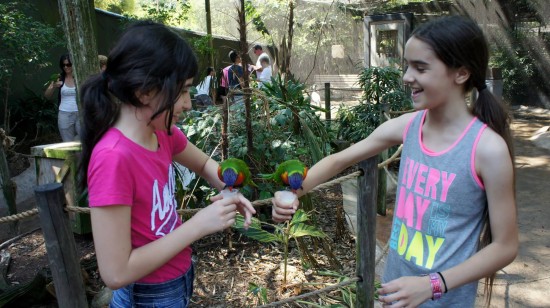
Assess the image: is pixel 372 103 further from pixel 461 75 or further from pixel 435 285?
pixel 435 285

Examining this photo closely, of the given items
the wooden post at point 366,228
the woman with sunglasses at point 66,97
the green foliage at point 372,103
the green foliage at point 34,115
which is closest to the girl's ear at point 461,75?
the wooden post at point 366,228

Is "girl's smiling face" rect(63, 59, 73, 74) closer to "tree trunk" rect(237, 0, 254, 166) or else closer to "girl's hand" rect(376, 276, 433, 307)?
"tree trunk" rect(237, 0, 254, 166)

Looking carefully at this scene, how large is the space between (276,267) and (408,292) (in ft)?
6.22

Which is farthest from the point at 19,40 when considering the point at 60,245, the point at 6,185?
the point at 60,245

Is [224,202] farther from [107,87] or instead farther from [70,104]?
[70,104]

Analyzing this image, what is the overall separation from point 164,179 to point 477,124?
0.81m

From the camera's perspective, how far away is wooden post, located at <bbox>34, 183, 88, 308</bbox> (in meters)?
1.18

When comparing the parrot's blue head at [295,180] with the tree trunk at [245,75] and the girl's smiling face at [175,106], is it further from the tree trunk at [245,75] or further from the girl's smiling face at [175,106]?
the tree trunk at [245,75]

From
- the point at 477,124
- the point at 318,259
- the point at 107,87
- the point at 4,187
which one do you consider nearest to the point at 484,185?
the point at 477,124

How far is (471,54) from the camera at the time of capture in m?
1.11

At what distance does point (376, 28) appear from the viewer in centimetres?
902

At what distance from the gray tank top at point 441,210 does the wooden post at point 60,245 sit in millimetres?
937

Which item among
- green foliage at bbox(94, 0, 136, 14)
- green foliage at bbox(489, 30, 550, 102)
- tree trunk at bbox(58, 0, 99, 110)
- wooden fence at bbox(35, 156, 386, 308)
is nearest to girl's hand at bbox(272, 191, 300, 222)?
wooden fence at bbox(35, 156, 386, 308)

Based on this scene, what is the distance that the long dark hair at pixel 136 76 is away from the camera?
957 millimetres
